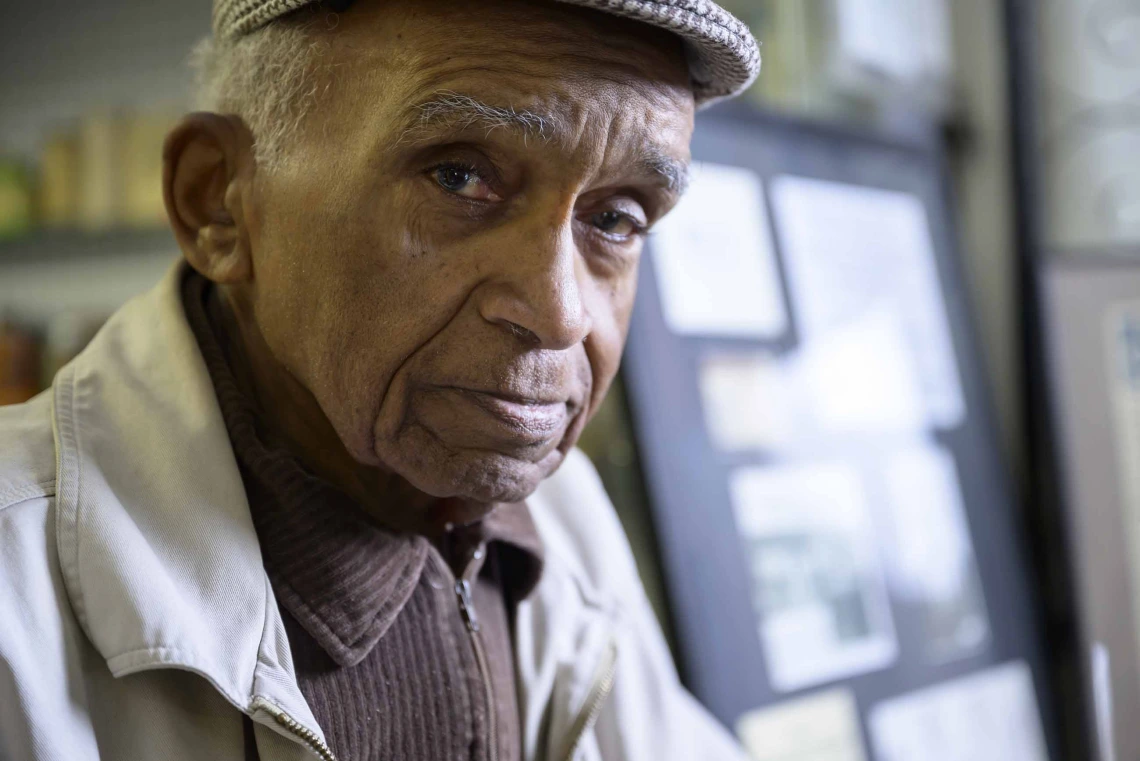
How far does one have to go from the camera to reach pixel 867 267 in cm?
205

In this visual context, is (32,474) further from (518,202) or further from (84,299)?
(84,299)

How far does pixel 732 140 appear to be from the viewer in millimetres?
1767

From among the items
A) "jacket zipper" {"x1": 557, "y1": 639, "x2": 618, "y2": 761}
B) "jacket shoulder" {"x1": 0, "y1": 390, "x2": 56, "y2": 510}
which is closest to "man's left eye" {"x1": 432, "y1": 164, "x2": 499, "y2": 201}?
"jacket shoulder" {"x1": 0, "y1": 390, "x2": 56, "y2": 510}

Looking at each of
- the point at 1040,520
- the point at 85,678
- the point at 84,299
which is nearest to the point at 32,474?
the point at 85,678

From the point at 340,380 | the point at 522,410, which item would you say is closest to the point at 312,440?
the point at 340,380

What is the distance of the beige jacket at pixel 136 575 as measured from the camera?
0.73m

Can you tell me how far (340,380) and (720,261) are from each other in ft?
3.41

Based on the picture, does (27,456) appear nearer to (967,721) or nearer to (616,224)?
(616,224)

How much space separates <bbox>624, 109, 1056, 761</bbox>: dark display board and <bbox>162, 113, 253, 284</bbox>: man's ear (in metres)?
0.78

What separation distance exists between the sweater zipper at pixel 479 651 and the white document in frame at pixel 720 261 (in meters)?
0.75

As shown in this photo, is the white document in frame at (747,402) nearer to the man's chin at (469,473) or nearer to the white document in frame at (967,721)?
the white document in frame at (967,721)

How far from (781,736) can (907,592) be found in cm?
49

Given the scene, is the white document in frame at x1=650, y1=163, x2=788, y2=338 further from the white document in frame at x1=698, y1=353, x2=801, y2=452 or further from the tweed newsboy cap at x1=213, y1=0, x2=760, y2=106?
the tweed newsboy cap at x1=213, y1=0, x2=760, y2=106

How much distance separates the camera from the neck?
3.06 ft
